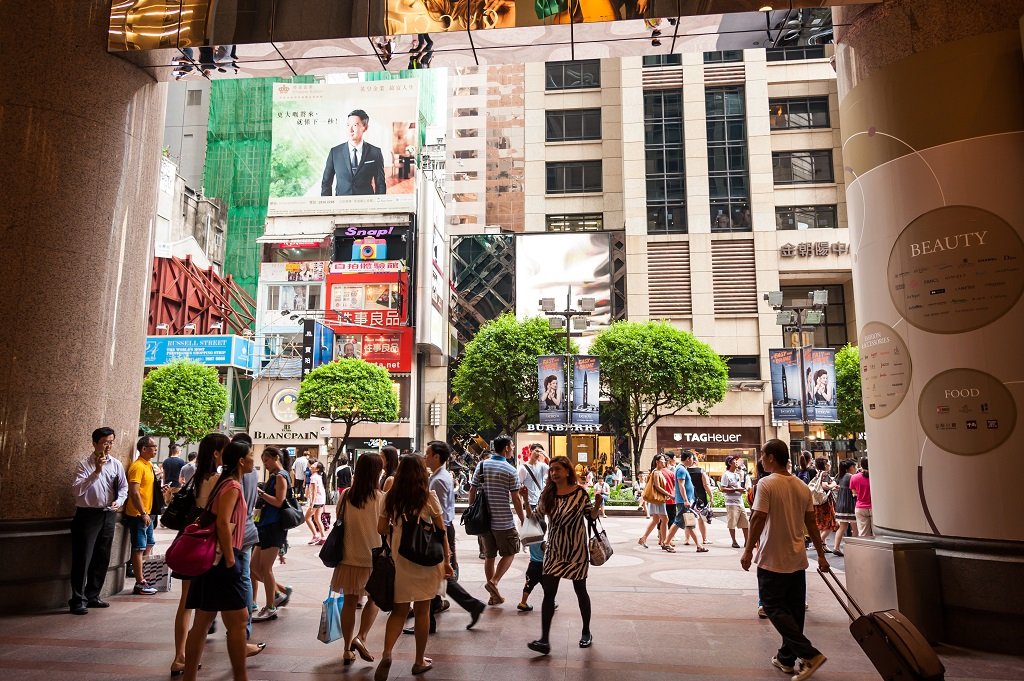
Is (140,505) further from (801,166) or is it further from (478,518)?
(801,166)

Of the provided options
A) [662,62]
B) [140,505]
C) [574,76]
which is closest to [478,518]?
[140,505]

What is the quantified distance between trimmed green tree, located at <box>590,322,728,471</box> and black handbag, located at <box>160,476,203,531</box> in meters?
26.1

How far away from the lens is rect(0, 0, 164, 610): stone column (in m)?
6.76

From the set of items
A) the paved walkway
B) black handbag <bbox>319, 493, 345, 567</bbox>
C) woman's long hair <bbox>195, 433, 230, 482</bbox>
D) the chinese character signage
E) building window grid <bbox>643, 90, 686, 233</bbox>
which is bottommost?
the paved walkway

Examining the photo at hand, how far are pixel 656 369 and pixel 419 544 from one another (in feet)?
86.3

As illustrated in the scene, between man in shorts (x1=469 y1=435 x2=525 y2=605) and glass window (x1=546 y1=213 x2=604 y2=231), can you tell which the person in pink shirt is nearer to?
man in shorts (x1=469 y1=435 x2=525 y2=605)

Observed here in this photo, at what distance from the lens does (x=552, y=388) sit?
2223 cm

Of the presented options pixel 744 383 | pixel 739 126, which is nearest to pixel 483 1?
pixel 744 383

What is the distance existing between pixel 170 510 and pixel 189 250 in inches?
1590

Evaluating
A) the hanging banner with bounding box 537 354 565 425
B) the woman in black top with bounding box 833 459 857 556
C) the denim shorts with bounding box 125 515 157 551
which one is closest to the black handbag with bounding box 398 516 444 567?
the denim shorts with bounding box 125 515 157 551

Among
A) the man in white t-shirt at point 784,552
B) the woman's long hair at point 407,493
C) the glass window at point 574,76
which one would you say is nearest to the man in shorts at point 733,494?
the man in white t-shirt at point 784,552

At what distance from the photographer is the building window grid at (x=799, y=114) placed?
40.0m

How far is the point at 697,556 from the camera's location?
11.8 meters

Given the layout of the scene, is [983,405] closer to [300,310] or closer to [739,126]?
[739,126]
